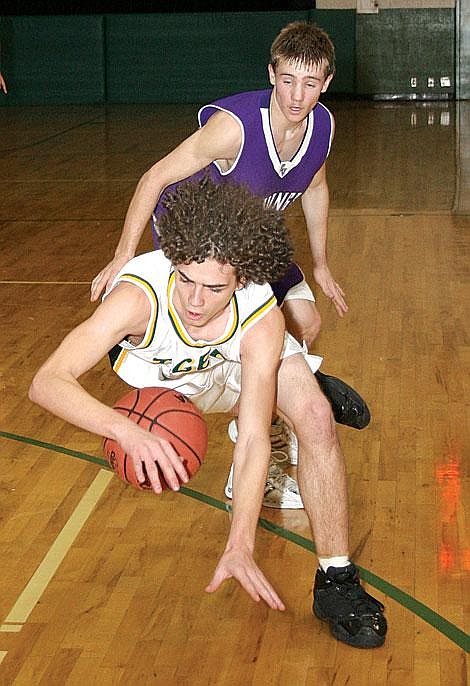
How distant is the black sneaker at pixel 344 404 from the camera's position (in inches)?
158

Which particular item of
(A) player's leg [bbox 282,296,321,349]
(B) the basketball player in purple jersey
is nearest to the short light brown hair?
(B) the basketball player in purple jersey

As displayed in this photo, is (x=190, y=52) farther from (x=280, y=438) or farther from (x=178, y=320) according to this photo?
(x=178, y=320)

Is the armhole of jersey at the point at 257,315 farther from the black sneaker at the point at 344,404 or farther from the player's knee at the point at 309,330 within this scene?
the player's knee at the point at 309,330

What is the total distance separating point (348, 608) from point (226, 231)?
3.29 feet

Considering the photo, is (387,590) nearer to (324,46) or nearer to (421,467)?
(421,467)

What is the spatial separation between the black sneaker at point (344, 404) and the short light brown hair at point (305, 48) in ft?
3.36

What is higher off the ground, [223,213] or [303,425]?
[223,213]

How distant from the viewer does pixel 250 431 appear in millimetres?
2904

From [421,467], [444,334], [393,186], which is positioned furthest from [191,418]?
[393,186]

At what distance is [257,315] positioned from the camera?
310 centimetres

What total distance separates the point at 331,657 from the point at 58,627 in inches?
28.2

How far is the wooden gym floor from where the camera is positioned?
9.78 feet

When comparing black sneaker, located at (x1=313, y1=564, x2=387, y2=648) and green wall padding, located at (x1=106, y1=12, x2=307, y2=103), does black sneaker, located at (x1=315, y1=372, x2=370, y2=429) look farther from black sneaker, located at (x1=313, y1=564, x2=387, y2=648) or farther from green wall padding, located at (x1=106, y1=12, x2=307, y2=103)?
green wall padding, located at (x1=106, y1=12, x2=307, y2=103)

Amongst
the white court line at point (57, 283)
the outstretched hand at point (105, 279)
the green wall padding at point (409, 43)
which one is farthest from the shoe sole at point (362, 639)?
the green wall padding at point (409, 43)
